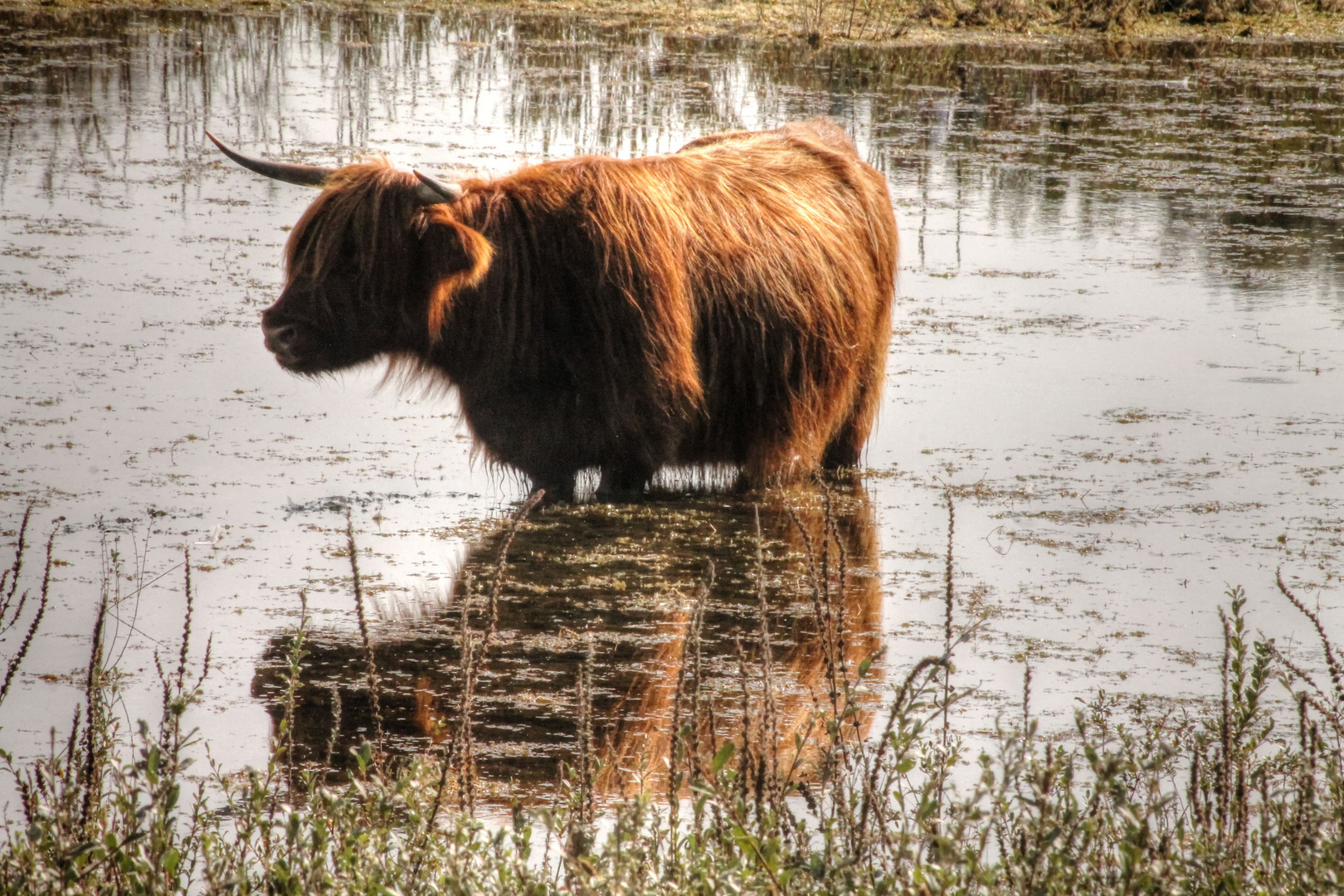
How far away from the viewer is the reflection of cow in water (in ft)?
11.3

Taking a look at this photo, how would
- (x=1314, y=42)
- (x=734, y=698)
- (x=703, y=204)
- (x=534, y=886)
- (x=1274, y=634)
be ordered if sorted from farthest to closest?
1. (x=1314, y=42)
2. (x=703, y=204)
3. (x=1274, y=634)
4. (x=734, y=698)
5. (x=534, y=886)

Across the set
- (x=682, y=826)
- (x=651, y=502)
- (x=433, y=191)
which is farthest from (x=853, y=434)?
(x=682, y=826)

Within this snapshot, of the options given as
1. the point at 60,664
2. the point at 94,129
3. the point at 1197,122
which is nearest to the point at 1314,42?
the point at 1197,122

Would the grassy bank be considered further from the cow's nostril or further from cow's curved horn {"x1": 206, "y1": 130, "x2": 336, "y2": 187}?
the cow's nostril

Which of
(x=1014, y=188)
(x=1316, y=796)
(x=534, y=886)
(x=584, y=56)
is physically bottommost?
(x=1316, y=796)

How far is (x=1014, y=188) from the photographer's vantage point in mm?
11250

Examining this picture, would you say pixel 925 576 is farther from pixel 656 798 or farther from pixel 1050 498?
pixel 656 798

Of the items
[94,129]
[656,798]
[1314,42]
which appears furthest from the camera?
[1314,42]

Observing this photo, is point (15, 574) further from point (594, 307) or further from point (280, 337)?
point (594, 307)

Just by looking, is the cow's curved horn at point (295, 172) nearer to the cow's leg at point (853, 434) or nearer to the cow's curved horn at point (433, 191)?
the cow's curved horn at point (433, 191)

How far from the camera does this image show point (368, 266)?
16.1 ft

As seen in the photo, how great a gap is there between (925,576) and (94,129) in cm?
843

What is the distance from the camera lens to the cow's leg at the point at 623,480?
534 cm

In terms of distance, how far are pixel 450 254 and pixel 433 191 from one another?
21cm
